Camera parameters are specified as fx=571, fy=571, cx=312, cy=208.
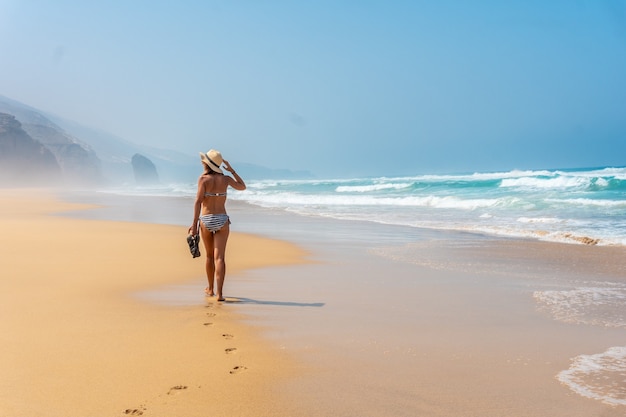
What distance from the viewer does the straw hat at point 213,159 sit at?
6.31m

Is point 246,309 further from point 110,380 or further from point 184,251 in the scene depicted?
point 184,251

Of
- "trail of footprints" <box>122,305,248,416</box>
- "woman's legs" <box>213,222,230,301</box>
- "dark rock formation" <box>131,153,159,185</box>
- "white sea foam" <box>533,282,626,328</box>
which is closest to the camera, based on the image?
"trail of footprints" <box>122,305,248,416</box>

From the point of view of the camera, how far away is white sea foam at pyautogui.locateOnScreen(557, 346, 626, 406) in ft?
11.0

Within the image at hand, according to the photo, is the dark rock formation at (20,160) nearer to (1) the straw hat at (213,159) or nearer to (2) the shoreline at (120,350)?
(2) the shoreline at (120,350)

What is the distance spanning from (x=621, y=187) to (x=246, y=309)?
111 feet

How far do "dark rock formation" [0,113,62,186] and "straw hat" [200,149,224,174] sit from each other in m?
95.1

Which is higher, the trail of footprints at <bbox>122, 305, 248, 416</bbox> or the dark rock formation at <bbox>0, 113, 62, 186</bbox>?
the dark rock formation at <bbox>0, 113, 62, 186</bbox>

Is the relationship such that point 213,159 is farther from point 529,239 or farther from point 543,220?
point 543,220

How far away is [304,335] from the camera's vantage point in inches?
185

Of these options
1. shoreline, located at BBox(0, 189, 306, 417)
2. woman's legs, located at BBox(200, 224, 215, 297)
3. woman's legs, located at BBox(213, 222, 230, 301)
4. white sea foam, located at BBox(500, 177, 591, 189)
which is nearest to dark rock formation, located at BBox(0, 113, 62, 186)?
white sea foam, located at BBox(500, 177, 591, 189)

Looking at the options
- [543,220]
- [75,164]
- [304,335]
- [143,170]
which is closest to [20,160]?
[75,164]

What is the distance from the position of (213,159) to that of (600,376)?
4.29m

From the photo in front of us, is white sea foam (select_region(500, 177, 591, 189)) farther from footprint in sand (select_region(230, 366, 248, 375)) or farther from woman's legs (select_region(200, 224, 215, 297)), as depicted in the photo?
footprint in sand (select_region(230, 366, 248, 375))

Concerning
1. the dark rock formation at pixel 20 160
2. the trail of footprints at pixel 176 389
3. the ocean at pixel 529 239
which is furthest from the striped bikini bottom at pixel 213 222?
the dark rock formation at pixel 20 160
